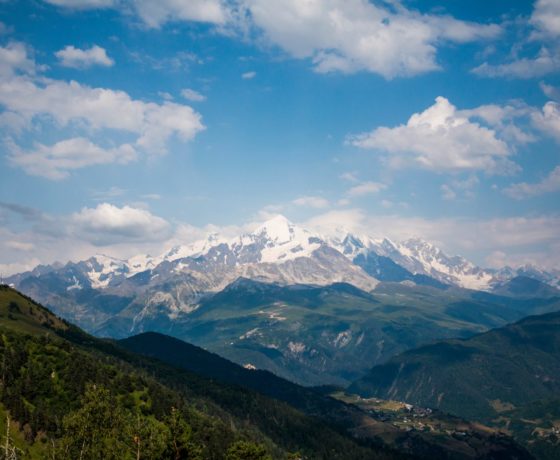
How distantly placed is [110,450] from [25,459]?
84.8 metres

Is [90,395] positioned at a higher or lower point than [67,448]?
higher

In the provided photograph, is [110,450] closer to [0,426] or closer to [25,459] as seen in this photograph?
[25,459]

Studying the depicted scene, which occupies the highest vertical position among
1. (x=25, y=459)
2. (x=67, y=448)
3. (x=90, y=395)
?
(x=90, y=395)

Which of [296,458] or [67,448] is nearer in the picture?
[67,448]

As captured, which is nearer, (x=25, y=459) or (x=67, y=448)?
(x=67, y=448)

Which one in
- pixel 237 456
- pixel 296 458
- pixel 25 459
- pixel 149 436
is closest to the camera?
pixel 149 436

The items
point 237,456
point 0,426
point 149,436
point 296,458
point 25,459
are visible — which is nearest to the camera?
point 149,436

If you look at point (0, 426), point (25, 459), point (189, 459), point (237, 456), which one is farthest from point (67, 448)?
point (0, 426)

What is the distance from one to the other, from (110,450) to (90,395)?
13714 millimetres

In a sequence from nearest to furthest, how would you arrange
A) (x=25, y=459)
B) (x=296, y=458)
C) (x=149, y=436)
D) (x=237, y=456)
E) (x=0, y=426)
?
(x=149, y=436), (x=237, y=456), (x=296, y=458), (x=25, y=459), (x=0, y=426)

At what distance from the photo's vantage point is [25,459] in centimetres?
18162

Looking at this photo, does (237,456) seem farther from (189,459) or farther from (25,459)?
(25,459)

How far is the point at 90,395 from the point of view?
405 ft

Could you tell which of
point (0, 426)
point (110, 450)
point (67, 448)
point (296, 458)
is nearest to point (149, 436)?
point (110, 450)
